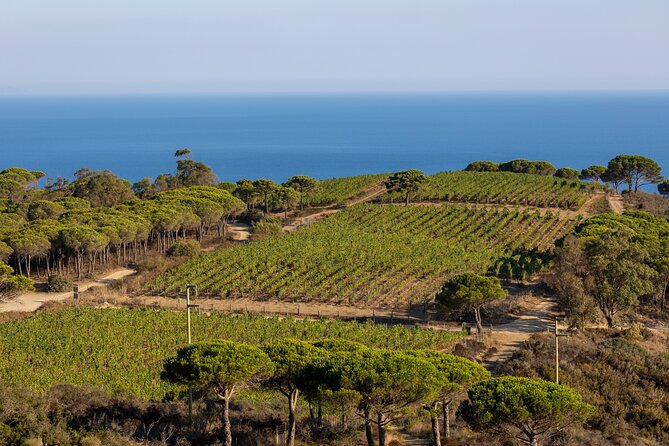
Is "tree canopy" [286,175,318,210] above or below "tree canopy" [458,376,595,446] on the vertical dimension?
above

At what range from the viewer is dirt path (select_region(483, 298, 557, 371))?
30.0 m

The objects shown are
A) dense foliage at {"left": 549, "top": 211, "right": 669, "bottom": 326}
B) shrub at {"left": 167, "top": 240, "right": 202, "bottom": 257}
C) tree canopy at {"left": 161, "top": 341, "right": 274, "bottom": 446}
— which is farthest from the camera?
shrub at {"left": 167, "top": 240, "right": 202, "bottom": 257}

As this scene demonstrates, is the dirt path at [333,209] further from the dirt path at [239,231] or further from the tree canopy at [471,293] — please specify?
the tree canopy at [471,293]

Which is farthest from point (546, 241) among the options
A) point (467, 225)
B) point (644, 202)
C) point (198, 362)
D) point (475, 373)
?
point (198, 362)

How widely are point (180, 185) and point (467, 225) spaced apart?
107ft

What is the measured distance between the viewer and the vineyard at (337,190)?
223ft

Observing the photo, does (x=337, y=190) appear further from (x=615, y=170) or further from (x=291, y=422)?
(x=291, y=422)

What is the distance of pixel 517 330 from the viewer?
34.3 m

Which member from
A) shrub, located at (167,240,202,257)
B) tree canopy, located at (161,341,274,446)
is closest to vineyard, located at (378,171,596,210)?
shrub, located at (167,240,202,257)

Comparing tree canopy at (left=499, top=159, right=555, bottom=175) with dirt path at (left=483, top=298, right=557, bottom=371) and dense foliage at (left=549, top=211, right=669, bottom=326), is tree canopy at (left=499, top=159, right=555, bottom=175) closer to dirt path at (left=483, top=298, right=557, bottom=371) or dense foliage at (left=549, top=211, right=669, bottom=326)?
dense foliage at (left=549, top=211, right=669, bottom=326)

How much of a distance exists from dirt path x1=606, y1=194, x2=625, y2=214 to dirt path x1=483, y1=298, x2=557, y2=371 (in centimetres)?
2612

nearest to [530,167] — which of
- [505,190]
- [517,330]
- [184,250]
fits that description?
[505,190]

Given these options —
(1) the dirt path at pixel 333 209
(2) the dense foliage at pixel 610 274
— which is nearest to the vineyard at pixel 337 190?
(1) the dirt path at pixel 333 209

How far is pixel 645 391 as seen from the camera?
78.5 ft
